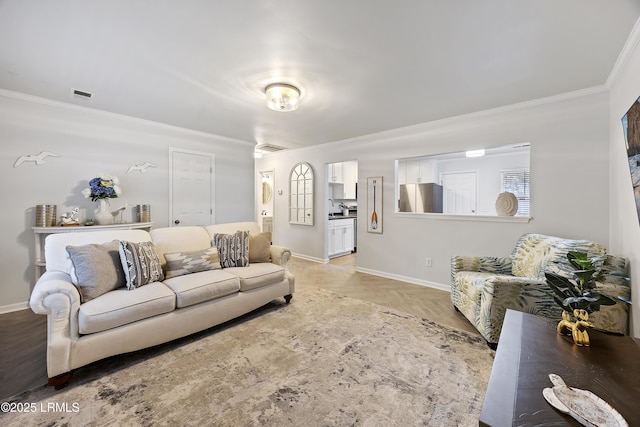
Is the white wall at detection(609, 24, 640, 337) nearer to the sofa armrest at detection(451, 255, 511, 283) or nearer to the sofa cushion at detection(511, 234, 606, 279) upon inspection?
the sofa cushion at detection(511, 234, 606, 279)

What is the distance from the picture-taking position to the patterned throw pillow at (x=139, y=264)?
2.28 m

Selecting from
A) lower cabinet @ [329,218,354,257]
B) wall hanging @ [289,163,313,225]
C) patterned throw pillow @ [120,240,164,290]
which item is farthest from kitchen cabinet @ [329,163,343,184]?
patterned throw pillow @ [120,240,164,290]

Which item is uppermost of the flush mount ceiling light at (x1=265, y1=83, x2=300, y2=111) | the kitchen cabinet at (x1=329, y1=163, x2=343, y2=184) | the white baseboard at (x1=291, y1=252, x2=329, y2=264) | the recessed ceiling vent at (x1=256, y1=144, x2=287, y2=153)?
the recessed ceiling vent at (x1=256, y1=144, x2=287, y2=153)

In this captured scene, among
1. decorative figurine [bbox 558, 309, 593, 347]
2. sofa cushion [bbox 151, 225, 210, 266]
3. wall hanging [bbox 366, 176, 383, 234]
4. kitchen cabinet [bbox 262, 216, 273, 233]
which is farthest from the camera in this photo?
kitchen cabinet [bbox 262, 216, 273, 233]

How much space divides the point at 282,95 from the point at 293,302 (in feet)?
7.85

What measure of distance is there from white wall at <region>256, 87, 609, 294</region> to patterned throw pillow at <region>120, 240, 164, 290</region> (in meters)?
3.19

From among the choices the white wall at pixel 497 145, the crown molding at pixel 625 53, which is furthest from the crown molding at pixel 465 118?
the crown molding at pixel 625 53

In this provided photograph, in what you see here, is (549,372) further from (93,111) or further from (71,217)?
(93,111)

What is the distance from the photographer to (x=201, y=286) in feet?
7.84

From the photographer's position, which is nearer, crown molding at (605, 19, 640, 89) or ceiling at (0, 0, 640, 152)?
ceiling at (0, 0, 640, 152)

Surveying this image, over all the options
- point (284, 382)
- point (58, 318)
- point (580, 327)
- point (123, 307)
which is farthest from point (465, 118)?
point (58, 318)

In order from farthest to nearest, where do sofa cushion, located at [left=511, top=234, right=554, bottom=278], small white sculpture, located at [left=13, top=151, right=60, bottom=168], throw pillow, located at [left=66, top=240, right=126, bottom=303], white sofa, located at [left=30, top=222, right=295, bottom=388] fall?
small white sculpture, located at [left=13, top=151, right=60, bottom=168] < sofa cushion, located at [left=511, top=234, right=554, bottom=278] < throw pillow, located at [left=66, top=240, right=126, bottom=303] < white sofa, located at [left=30, top=222, right=295, bottom=388]

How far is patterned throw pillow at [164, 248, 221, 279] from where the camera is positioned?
264 centimetres

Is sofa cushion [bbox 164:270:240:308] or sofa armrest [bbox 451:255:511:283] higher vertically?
sofa armrest [bbox 451:255:511:283]
